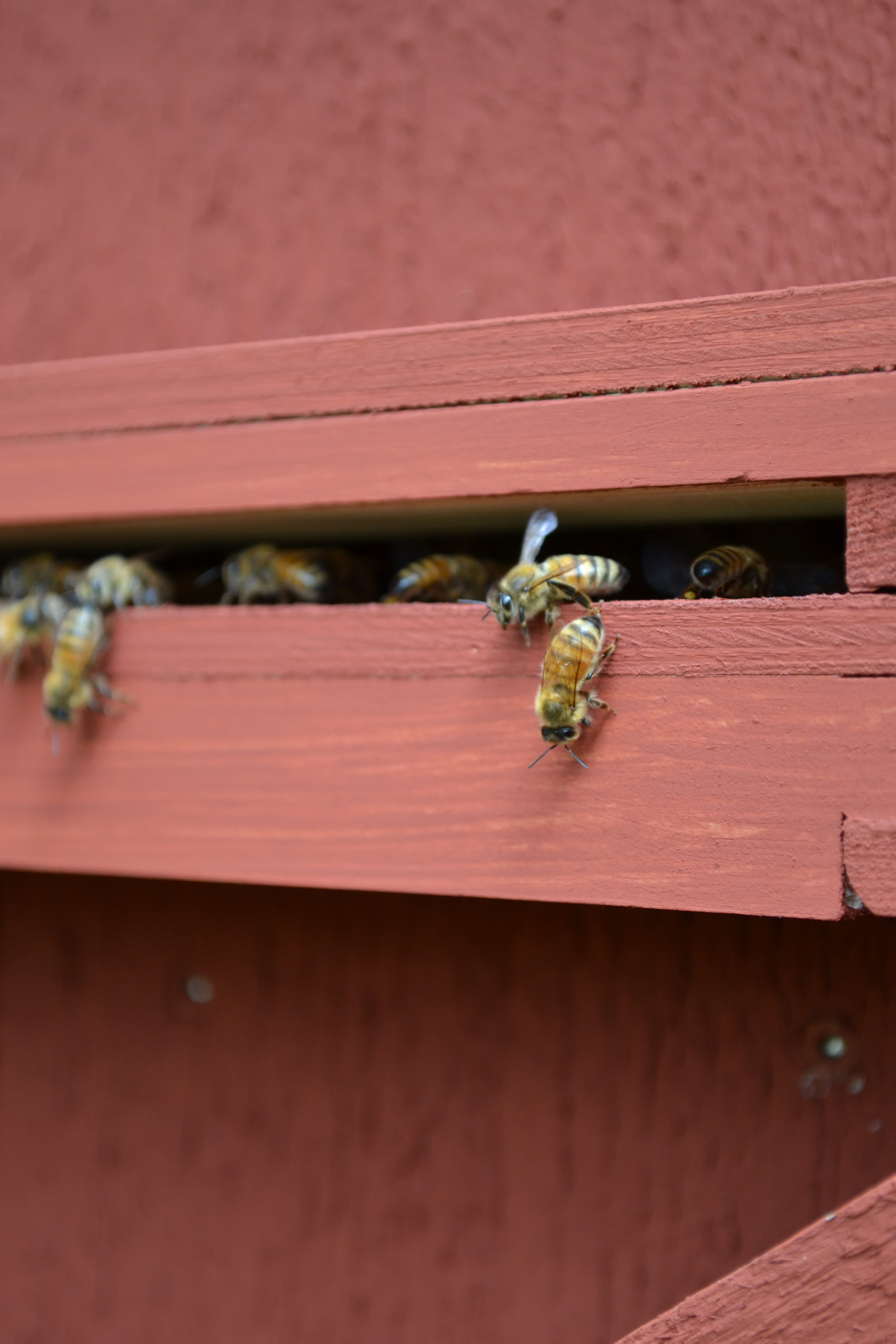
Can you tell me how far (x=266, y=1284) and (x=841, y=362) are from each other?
1.26 metres

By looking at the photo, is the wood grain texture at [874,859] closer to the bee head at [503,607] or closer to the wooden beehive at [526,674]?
the wooden beehive at [526,674]

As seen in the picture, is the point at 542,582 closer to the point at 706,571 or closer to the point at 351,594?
the point at 706,571

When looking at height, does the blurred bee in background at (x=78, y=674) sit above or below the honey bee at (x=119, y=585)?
below

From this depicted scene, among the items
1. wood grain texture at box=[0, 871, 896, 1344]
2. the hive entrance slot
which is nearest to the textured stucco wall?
the hive entrance slot

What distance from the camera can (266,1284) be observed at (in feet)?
4.27

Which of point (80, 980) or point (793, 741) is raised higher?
point (793, 741)

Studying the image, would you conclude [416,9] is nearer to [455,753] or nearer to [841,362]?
[841,362]

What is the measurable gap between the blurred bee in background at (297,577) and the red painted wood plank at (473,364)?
0.70 ft

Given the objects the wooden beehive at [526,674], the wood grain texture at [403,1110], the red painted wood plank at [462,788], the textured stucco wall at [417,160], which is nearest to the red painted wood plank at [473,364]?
the wooden beehive at [526,674]

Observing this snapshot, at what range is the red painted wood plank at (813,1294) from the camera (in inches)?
30.0

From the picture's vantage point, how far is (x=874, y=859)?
28.7 inches

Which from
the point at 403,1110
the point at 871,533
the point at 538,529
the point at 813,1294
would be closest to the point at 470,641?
the point at 538,529

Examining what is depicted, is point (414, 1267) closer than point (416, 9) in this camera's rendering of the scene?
Yes

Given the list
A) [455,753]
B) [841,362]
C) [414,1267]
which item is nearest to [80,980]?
[414,1267]
